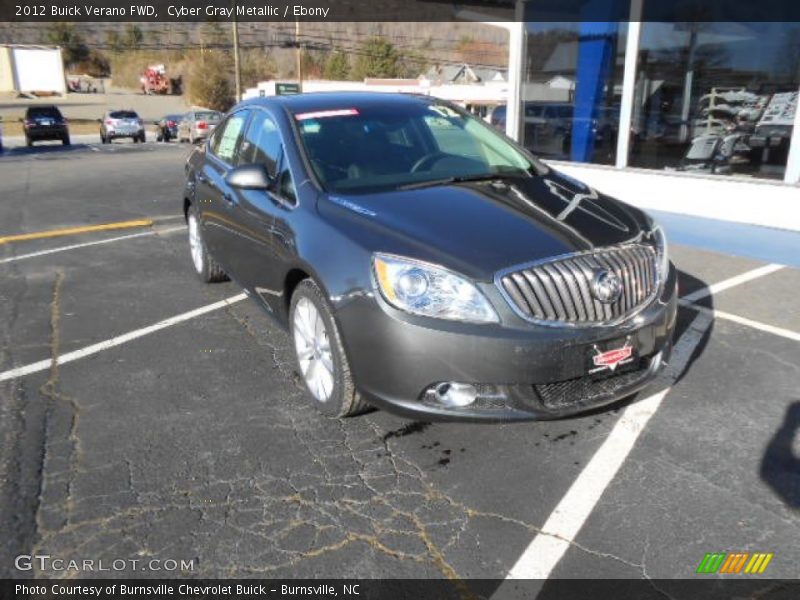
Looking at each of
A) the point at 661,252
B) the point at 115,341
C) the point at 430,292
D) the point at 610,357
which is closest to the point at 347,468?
the point at 430,292

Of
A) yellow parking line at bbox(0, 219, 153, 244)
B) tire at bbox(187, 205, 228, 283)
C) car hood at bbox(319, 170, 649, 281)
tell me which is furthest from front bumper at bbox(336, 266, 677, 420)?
yellow parking line at bbox(0, 219, 153, 244)

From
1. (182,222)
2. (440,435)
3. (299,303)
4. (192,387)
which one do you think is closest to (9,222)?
(182,222)

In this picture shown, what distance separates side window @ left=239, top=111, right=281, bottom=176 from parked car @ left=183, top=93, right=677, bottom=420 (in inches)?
0.8

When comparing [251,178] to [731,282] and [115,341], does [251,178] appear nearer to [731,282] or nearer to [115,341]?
[115,341]

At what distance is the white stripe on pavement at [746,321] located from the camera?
15.5 feet

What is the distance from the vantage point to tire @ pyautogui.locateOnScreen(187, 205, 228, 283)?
18.9ft

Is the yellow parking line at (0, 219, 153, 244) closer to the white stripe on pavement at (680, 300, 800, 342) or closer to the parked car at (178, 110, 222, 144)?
the white stripe on pavement at (680, 300, 800, 342)

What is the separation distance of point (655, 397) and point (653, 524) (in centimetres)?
120

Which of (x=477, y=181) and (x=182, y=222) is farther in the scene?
(x=182, y=222)

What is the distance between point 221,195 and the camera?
474 cm

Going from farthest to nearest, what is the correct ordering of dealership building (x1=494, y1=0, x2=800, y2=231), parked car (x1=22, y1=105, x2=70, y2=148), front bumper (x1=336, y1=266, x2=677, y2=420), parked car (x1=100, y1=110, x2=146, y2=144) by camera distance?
parked car (x1=100, y1=110, x2=146, y2=144)
parked car (x1=22, y1=105, x2=70, y2=148)
dealership building (x1=494, y1=0, x2=800, y2=231)
front bumper (x1=336, y1=266, x2=677, y2=420)

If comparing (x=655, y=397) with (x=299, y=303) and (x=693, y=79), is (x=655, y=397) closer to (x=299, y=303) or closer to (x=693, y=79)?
(x=299, y=303)

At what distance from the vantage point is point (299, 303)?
3576 mm

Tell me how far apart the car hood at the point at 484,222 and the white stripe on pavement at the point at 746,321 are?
1806 millimetres
